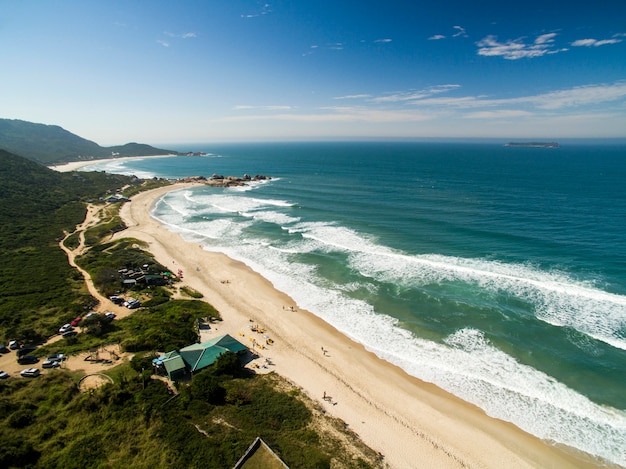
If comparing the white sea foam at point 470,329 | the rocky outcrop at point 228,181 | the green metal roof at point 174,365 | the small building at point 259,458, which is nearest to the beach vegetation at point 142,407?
the small building at point 259,458

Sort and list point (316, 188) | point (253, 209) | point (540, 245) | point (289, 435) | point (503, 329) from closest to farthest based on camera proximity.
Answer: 1. point (289, 435)
2. point (503, 329)
3. point (540, 245)
4. point (253, 209)
5. point (316, 188)

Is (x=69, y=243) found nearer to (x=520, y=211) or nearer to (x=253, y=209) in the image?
(x=253, y=209)

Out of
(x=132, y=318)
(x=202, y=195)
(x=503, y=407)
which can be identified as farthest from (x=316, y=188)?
(x=503, y=407)

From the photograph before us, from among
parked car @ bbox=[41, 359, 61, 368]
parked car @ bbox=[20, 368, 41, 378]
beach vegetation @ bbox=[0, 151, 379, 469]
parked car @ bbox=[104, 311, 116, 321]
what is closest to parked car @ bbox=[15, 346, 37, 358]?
beach vegetation @ bbox=[0, 151, 379, 469]

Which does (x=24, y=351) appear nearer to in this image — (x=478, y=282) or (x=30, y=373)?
(x=30, y=373)

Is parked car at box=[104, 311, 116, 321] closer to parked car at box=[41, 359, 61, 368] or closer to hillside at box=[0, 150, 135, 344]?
hillside at box=[0, 150, 135, 344]

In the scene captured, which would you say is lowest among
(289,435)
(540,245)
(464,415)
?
(464,415)
